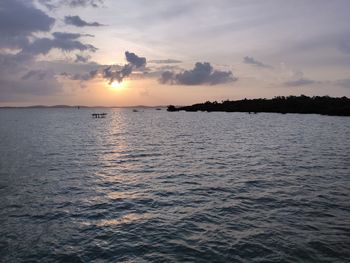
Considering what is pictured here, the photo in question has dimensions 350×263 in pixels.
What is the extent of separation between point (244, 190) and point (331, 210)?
6796mm

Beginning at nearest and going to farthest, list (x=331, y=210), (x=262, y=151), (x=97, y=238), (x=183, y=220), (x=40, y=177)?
1. (x=97, y=238)
2. (x=183, y=220)
3. (x=331, y=210)
4. (x=40, y=177)
5. (x=262, y=151)

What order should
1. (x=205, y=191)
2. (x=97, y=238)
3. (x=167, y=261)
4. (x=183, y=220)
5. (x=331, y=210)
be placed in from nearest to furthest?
(x=167, y=261), (x=97, y=238), (x=183, y=220), (x=331, y=210), (x=205, y=191)

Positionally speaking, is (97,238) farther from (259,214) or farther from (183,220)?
(259,214)

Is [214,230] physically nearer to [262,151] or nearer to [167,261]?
[167,261]

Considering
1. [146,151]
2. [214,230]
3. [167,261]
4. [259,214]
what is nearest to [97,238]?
[167,261]

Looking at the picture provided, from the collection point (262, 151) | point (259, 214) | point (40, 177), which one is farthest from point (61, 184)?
point (262, 151)

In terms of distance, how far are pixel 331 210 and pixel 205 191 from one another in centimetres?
906

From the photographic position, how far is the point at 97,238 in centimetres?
1641

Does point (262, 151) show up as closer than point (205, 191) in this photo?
No

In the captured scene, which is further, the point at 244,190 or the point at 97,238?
the point at 244,190

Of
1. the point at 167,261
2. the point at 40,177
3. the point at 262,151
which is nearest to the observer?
the point at 167,261

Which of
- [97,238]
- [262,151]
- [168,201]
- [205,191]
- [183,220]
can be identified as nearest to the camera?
[97,238]

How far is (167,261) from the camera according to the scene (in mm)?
13750

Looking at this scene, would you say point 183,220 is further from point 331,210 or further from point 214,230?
point 331,210
